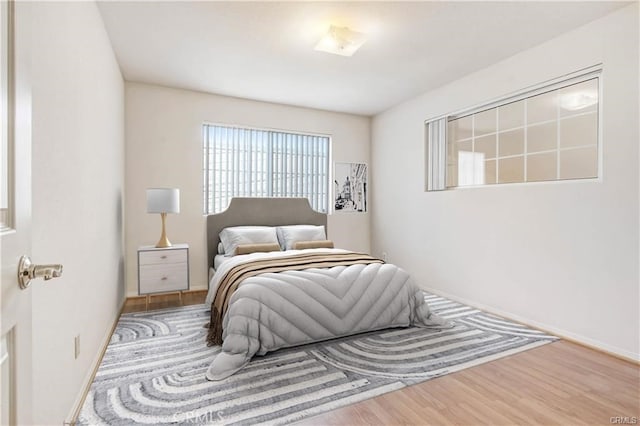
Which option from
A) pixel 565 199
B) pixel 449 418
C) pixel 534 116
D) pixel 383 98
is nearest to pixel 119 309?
pixel 449 418

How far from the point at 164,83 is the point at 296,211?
226 centimetres

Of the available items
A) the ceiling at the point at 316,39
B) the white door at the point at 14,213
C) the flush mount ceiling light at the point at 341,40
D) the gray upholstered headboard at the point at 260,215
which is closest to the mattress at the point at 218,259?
the gray upholstered headboard at the point at 260,215

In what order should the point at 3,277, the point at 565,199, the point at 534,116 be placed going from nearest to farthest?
the point at 3,277
the point at 565,199
the point at 534,116

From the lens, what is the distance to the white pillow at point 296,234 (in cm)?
421

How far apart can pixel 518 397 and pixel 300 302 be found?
1.46m

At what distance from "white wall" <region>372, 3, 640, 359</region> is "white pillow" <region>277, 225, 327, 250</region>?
1310 millimetres

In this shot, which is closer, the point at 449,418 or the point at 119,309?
the point at 449,418

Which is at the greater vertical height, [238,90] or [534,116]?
[238,90]

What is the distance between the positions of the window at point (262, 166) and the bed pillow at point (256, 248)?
3.30 feet

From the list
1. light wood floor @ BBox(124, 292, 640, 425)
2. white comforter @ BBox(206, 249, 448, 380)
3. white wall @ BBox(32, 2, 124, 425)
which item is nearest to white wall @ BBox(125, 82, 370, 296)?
white wall @ BBox(32, 2, 124, 425)

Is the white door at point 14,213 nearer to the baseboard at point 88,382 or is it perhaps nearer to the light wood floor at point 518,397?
the baseboard at point 88,382

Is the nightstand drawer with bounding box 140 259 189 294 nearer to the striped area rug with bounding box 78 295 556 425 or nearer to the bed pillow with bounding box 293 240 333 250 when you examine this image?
the striped area rug with bounding box 78 295 556 425

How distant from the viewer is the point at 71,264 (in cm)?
176

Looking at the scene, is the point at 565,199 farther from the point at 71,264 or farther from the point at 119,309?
the point at 119,309
